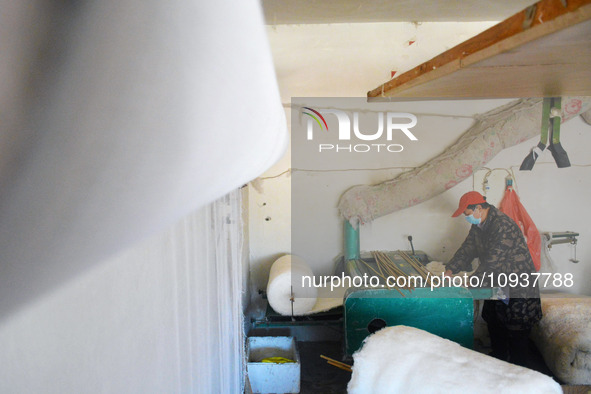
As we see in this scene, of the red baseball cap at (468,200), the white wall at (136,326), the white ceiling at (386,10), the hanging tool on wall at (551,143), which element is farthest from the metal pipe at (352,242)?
the white wall at (136,326)

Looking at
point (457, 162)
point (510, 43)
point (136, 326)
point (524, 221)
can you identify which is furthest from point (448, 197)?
point (136, 326)

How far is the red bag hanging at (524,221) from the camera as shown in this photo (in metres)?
2.70

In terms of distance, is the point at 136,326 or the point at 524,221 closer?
the point at 136,326

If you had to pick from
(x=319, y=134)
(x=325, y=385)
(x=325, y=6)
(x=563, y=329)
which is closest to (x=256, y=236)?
(x=319, y=134)

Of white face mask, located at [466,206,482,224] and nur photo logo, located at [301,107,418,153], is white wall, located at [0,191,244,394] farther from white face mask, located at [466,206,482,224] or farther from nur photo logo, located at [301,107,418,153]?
white face mask, located at [466,206,482,224]

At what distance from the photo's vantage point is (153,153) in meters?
0.11

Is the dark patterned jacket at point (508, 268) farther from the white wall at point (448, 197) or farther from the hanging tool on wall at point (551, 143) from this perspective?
the hanging tool on wall at point (551, 143)

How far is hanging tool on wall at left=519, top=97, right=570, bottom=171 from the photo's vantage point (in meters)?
2.68

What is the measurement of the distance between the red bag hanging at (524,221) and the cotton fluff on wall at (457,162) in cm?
27

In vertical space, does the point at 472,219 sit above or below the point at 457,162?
below

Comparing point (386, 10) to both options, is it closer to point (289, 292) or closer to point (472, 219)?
point (472, 219)

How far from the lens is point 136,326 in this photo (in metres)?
0.64

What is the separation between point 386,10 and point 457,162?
1.07 meters

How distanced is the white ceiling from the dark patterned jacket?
4.08 feet
